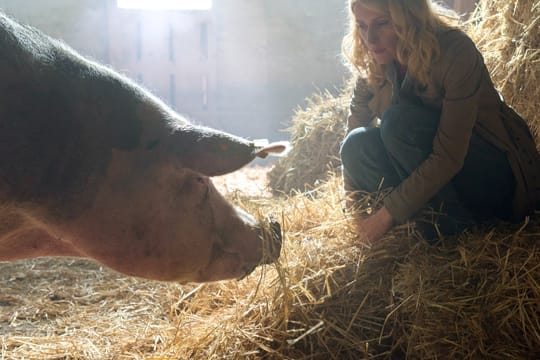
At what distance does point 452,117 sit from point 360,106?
72cm

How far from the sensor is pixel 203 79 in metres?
10.0

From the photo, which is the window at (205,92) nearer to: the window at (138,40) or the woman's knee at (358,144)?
the window at (138,40)

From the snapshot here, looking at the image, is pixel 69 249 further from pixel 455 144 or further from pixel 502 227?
pixel 502 227

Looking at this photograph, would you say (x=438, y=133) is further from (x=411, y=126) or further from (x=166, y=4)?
(x=166, y=4)

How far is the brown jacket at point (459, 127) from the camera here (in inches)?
92.5

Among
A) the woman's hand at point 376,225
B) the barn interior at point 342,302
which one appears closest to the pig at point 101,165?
the barn interior at point 342,302

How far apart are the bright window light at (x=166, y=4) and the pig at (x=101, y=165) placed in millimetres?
7795

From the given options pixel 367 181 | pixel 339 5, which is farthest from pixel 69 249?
pixel 339 5

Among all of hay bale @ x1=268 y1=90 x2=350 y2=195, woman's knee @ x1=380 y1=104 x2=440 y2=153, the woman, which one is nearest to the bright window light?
hay bale @ x1=268 y1=90 x2=350 y2=195

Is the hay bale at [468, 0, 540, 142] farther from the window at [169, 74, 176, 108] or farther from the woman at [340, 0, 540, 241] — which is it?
the window at [169, 74, 176, 108]

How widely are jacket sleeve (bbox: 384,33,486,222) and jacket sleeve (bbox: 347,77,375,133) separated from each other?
559 mm

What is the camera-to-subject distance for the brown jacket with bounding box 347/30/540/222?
2350mm

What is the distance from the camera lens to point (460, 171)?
2.57m

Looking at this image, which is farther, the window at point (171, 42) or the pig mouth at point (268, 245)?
the window at point (171, 42)
